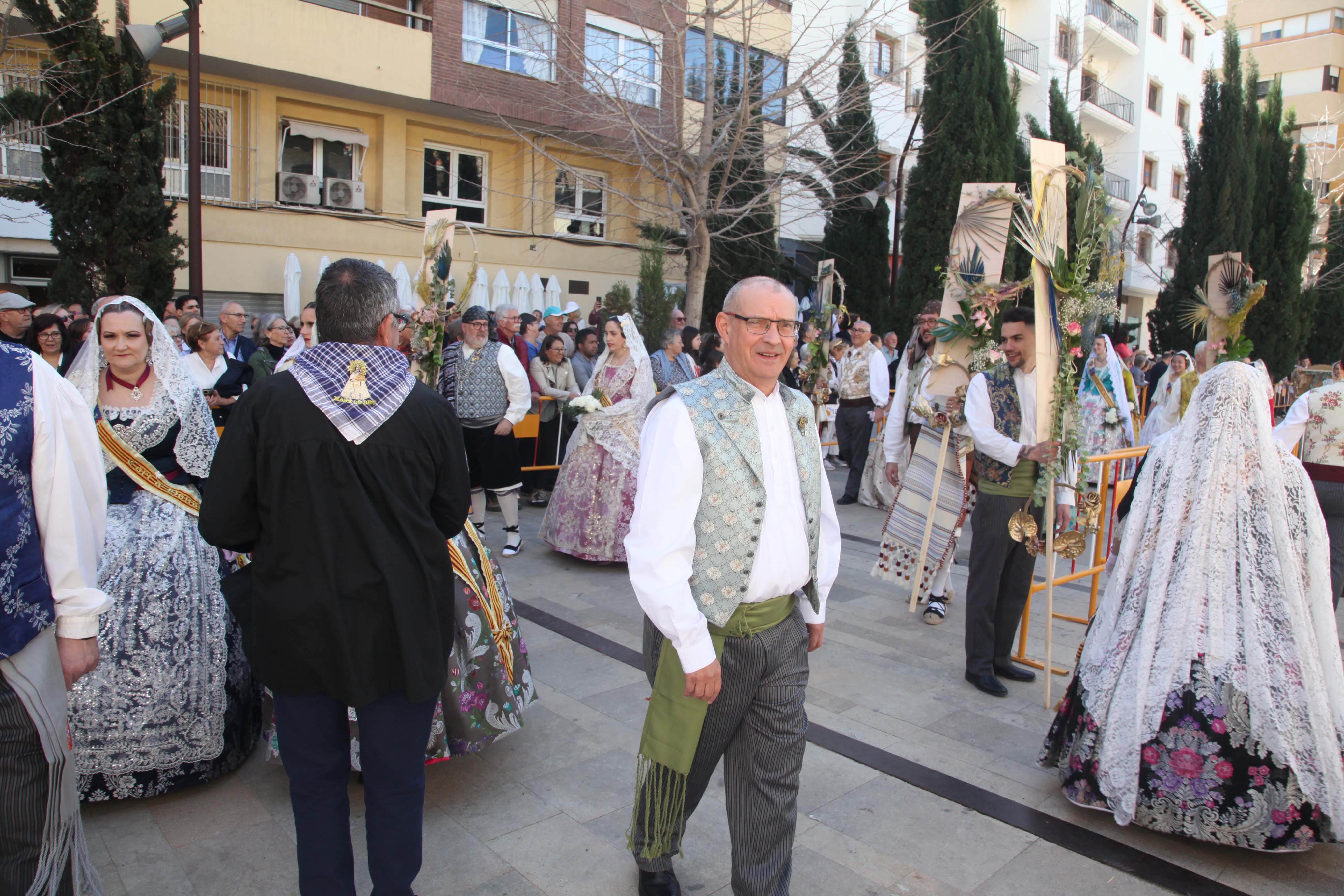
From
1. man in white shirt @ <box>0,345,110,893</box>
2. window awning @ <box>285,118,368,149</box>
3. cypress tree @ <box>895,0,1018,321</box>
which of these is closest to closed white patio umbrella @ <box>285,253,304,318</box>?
window awning @ <box>285,118,368,149</box>

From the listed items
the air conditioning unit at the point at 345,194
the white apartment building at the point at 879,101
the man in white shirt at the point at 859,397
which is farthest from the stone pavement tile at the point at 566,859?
the white apartment building at the point at 879,101

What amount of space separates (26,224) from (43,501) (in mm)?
13291

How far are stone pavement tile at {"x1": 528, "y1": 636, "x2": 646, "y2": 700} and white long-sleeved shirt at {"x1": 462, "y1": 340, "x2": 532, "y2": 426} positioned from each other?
241 cm

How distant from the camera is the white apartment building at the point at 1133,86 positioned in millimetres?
26484

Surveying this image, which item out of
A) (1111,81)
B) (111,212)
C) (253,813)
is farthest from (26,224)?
(1111,81)

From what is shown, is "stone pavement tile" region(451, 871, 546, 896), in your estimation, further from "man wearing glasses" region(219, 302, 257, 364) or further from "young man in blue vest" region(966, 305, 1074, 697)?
"man wearing glasses" region(219, 302, 257, 364)

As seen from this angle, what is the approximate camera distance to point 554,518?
6.97 metres

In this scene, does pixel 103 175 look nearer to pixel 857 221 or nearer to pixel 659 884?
pixel 659 884

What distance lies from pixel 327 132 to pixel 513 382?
10.7m

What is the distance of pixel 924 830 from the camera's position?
3242mm

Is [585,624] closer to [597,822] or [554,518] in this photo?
[554,518]

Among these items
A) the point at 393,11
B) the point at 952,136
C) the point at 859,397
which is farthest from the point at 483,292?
the point at 952,136

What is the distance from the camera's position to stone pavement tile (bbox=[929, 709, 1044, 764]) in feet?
12.8

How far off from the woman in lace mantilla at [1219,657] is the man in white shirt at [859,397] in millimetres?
6041
